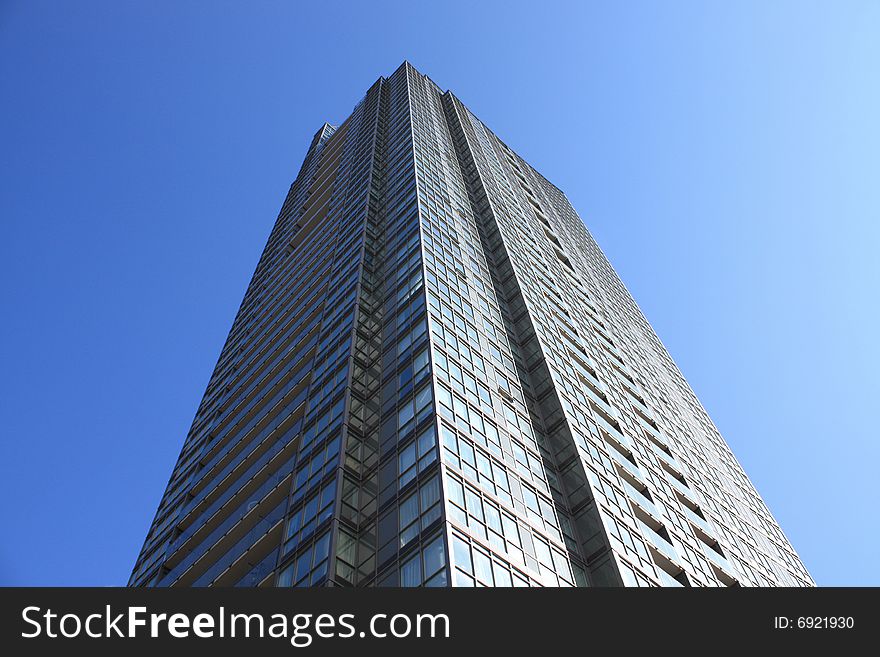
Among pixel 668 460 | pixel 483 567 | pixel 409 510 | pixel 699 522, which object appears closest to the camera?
pixel 483 567

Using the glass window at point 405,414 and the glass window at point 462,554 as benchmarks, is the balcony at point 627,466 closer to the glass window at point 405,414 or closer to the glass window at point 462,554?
the glass window at point 405,414

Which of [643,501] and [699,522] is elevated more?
[699,522]

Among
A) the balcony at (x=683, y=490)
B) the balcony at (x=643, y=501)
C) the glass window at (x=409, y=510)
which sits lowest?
the glass window at (x=409, y=510)

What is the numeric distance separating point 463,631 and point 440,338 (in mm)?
22449

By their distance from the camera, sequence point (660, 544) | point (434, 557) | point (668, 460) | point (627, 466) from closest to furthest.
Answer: point (434, 557) < point (660, 544) < point (627, 466) < point (668, 460)

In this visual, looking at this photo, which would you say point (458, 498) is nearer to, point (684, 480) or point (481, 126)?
point (684, 480)

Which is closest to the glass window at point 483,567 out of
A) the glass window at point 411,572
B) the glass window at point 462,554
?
the glass window at point 462,554

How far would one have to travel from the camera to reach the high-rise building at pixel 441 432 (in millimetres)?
30562

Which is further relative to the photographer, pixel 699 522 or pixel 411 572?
pixel 699 522

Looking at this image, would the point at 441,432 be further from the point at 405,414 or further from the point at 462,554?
the point at 462,554

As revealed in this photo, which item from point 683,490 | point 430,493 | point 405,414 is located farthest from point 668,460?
point 430,493

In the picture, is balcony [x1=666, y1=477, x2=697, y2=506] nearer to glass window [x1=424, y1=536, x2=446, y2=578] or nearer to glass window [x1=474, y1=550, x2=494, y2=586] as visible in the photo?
glass window [x1=474, y1=550, x2=494, y2=586]

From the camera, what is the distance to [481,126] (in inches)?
4126

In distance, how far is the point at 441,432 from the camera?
106ft
